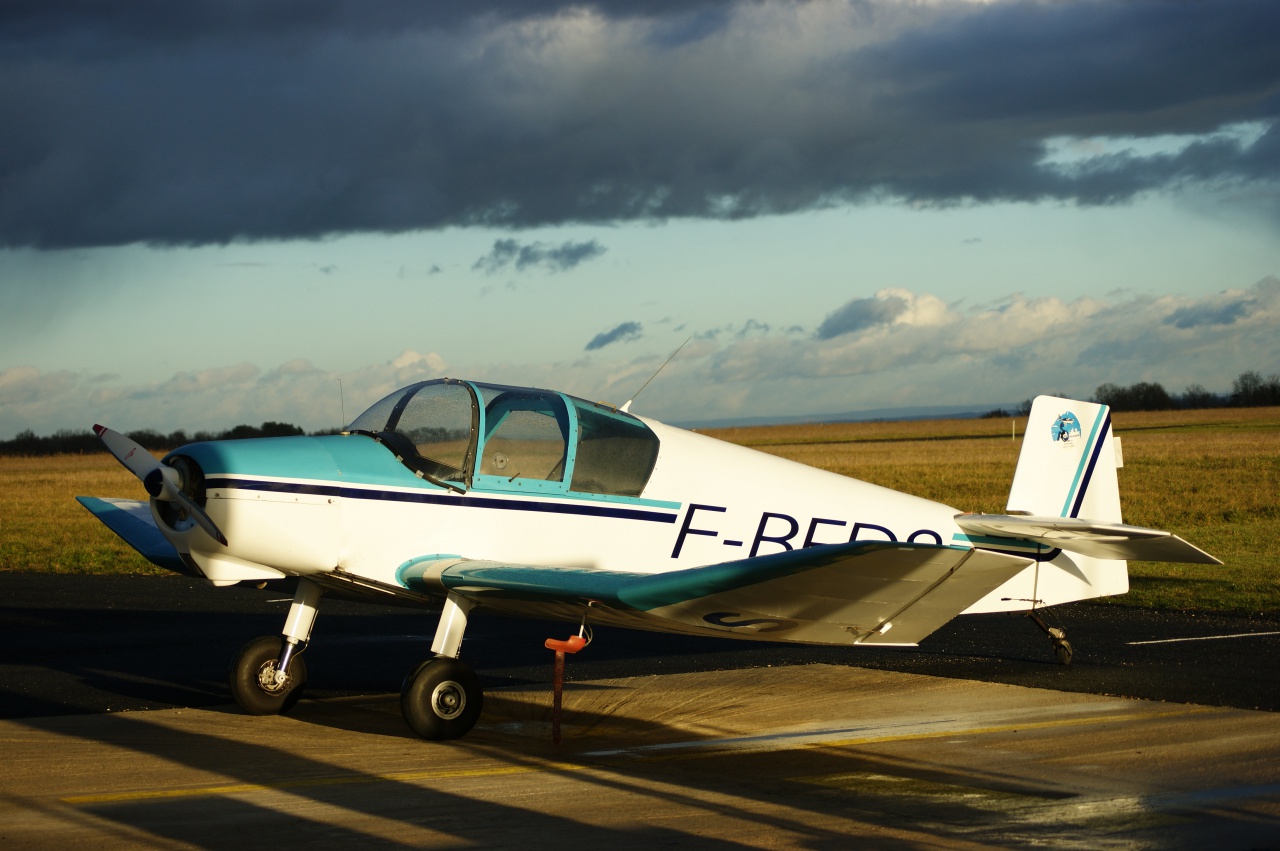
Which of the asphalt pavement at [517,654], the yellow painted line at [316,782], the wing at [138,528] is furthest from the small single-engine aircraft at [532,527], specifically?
the asphalt pavement at [517,654]

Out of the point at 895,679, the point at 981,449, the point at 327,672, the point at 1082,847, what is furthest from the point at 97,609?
the point at 981,449

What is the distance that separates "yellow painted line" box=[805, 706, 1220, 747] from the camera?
26.5 ft

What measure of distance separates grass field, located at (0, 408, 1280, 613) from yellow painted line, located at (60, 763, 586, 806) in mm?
10162

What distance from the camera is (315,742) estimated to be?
314 inches

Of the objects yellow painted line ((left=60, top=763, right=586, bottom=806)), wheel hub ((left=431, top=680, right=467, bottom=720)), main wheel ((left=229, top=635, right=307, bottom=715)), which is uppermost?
wheel hub ((left=431, top=680, right=467, bottom=720))

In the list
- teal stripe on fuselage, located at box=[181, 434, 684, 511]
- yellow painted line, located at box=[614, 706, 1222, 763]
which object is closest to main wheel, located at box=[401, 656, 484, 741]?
yellow painted line, located at box=[614, 706, 1222, 763]

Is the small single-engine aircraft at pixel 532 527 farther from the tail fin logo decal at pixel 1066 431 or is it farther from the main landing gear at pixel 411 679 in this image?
the tail fin logo decal at pixel 1066 431

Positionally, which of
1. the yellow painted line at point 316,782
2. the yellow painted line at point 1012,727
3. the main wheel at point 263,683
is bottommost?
the yellow painted line at point 316,782

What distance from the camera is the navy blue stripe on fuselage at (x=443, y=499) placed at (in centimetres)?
788

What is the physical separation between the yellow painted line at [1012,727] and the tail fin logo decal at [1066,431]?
2.09 m

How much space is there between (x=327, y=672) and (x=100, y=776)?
3.90 meters

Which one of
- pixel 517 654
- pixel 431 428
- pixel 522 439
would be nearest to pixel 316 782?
pixel 431 428

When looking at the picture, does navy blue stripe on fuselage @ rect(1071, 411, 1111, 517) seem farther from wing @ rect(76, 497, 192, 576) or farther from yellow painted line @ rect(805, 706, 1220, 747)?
wing @ rect(76, 497, 192, 576)

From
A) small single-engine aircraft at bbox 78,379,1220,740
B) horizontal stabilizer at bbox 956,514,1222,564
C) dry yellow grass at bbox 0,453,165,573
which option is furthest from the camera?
dry yellow grass at bbox 0,453,165,573
